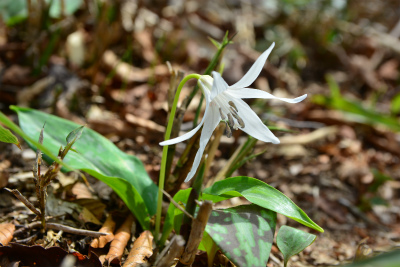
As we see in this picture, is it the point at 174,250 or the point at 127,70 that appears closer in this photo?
the point at 174,250

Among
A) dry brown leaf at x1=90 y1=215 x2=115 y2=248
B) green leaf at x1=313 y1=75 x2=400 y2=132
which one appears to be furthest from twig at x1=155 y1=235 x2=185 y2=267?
green leaf at x1=313 y1=75 x2=400 y2=132

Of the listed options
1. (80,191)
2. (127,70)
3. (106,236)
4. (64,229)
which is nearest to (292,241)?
(106,236)

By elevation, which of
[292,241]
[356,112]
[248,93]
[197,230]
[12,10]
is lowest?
[356,112]

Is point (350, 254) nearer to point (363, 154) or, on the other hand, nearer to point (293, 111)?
point (363, 154)

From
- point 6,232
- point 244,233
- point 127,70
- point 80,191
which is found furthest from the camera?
point 127,70

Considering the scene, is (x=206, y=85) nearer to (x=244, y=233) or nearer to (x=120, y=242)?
(x=244, y=233)

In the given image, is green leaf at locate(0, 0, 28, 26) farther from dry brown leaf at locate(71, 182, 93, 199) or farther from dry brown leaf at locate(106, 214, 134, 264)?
dry brown leaf at locate(106, 214, 134, 264)

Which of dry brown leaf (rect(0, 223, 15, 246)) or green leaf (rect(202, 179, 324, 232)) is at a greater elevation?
green leaf (rect(202, 179, 324, 232))
